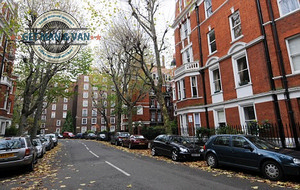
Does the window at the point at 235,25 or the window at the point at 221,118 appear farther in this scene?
the window at the point at 221,118

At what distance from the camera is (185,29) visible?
818 inches

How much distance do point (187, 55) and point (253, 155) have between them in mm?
15487

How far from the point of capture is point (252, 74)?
40.9 feet

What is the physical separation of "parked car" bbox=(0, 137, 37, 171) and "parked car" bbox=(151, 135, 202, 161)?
288 inches

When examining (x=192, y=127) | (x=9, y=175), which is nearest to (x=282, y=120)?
(x=192, y=127)

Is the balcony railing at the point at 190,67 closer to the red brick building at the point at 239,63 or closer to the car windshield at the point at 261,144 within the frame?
the red brick building at the point at 239,63

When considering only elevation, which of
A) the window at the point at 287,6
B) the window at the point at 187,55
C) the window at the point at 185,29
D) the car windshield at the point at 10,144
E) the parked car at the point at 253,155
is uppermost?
the window at the point at 185,29

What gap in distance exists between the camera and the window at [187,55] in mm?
19547

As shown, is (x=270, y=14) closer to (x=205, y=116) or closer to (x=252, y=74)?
(x=252, y=74)

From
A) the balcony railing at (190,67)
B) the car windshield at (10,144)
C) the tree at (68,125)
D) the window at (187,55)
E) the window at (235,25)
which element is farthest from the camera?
the tree at (68,125)

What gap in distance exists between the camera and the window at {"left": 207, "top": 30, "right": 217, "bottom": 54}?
1657cm

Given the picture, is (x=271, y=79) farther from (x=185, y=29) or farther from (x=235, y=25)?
(x=185, y=29)

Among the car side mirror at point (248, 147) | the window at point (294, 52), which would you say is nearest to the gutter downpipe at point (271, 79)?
the window at point (294, 52)

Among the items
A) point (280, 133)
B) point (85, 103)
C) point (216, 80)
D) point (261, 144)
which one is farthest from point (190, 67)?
point (85, 103)
